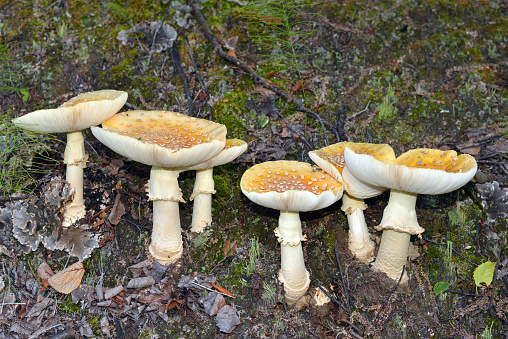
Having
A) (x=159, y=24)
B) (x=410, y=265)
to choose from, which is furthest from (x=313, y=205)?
(x=159, y=24)

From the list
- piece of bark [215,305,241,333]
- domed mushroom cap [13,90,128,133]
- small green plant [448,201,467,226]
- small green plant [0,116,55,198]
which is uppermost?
domed mushroom cap [13,90,128,133]

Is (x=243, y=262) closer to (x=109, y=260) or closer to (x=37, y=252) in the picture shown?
(x=109, y=260)

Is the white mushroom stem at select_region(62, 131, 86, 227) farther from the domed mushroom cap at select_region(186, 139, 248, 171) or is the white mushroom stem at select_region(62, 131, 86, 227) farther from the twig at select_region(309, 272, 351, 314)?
the twig at select_region(309, 272, 351, 314)

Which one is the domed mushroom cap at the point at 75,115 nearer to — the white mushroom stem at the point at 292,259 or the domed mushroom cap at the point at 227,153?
the domed mushroom cap at the point at 227,153

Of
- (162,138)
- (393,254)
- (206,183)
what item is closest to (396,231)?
(393,254)

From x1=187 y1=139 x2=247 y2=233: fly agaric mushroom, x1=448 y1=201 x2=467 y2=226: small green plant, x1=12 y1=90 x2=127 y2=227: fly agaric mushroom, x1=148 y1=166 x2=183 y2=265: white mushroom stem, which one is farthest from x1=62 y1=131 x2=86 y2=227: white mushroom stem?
x1=448 y1=201 x2=467 y2=226: small green plant

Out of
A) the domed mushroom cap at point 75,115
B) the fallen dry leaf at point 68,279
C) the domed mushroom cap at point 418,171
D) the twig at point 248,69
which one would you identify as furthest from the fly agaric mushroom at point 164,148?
the twig at point 248,69
